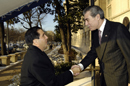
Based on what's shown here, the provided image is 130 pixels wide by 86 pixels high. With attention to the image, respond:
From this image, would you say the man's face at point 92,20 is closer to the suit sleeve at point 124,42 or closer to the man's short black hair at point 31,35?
the suit sleeve at point 124,42

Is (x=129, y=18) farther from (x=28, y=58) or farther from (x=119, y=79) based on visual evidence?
(x=28, y=58)

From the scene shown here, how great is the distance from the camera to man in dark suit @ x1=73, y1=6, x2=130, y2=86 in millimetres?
1978

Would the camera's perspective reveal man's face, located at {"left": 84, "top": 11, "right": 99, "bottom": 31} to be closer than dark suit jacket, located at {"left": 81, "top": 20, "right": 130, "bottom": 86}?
No

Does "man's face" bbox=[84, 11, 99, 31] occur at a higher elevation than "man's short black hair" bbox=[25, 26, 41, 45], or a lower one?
higher

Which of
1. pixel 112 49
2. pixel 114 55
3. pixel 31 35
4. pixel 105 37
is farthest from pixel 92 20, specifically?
pixel 31 35

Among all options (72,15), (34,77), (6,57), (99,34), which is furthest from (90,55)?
(6,57)

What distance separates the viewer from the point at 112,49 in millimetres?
2152

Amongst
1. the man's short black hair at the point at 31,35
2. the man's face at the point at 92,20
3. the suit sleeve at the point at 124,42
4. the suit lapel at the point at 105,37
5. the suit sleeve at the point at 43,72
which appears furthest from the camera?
the man's face at the point at 92,20

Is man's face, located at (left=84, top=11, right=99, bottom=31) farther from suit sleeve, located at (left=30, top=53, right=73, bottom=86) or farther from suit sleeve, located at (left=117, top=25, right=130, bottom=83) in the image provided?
suit sleeve, located at (left=30, top=53, right=73, bottom=86)

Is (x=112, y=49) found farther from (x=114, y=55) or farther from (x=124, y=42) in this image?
(x=124, y=42)

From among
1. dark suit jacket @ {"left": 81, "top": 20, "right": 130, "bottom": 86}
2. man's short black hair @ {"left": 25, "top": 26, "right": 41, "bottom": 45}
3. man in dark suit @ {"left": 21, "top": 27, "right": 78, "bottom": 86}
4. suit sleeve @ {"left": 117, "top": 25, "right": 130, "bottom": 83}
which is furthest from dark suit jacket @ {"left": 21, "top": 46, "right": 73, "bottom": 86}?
suit sleeve @ {"left": 117, "top": 25, "right": 130, "bottom": 83}

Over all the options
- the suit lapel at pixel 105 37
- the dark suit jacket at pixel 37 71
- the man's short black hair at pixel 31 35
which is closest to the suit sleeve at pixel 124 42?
the suit lapel at pixel 105 37

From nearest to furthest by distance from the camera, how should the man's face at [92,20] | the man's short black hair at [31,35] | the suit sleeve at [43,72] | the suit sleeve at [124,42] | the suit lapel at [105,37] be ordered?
the suit sleeve at [43,72] < the suit sleeve at [124,42] < the man's short black hair at [31,35] < the suit lapel at [105,37] < the man's face at [92,20]

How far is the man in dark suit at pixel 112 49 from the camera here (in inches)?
77.9
